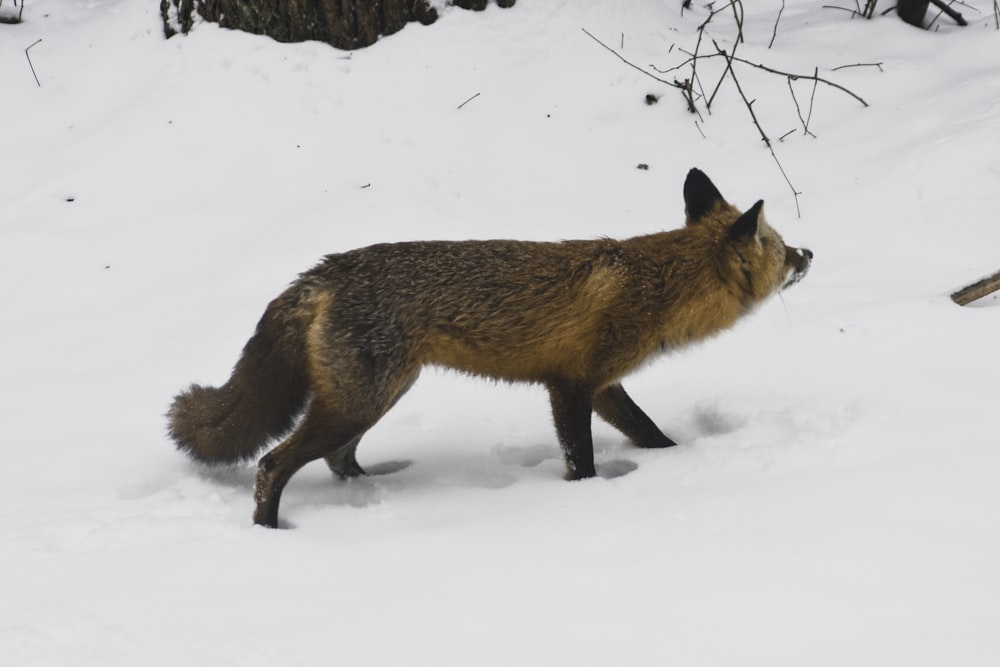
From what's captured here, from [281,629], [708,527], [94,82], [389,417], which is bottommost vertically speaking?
[389,417]

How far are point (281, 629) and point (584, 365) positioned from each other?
87.0 inches

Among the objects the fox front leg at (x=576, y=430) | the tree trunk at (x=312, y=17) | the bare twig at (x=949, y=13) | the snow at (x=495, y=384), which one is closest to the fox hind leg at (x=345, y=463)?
the snow at (x=495, y=384)

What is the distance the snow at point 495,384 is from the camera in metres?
3.36

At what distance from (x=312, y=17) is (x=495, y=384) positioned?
5171 millimetres

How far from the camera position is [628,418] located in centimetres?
534

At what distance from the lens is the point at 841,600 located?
3.30m

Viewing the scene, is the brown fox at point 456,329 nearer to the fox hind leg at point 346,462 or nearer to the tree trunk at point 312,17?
the fox hind leg at point 346,462

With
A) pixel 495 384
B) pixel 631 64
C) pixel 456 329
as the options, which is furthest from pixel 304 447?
pixel 631 64

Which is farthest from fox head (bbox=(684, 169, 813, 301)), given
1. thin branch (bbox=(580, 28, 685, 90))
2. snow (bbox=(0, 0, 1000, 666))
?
thin branch (bbox=(580, 28, 685, 90))

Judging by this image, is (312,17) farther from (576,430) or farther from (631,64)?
(576,430)

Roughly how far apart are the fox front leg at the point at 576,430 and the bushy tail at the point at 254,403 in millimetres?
1331

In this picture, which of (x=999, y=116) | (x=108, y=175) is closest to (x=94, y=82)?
(x=108, y=175)

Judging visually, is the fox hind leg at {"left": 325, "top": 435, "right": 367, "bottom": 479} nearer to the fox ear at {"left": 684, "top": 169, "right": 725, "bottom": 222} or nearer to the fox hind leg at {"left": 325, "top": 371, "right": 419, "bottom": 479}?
the fox hind leg at {"left": 325, "top": 371, "right": 419, "bottom": 479}

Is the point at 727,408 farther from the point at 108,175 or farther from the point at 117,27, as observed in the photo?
the point at 117,27
